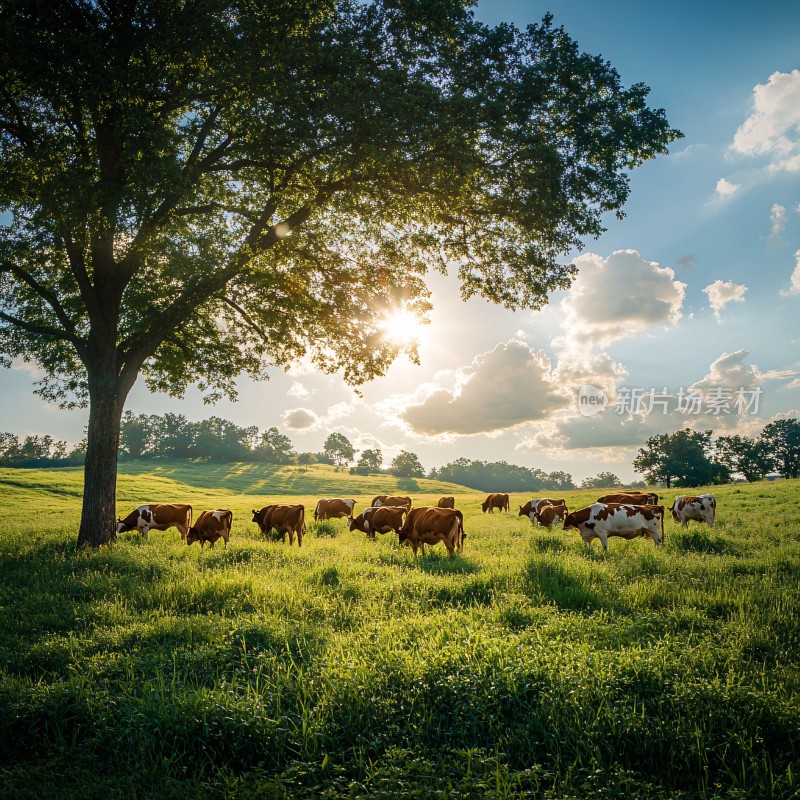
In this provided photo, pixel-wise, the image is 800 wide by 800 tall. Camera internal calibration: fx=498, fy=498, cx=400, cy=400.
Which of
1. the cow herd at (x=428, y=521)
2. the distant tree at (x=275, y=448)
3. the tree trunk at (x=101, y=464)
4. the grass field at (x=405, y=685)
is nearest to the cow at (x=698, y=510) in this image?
the cow herd at (x=428, y=521)

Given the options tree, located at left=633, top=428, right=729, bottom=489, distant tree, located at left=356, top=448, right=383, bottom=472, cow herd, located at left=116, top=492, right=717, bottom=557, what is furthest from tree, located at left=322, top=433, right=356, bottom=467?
cow herd, located at left=116, top=492, right=717, bottom=557

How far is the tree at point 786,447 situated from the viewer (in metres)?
92.2

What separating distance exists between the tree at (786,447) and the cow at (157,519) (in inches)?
4167

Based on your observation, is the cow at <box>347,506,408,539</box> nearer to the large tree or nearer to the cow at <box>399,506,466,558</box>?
the cow at <box>399,506,466,558</box>

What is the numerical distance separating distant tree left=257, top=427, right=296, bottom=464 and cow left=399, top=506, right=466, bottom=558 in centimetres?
11579


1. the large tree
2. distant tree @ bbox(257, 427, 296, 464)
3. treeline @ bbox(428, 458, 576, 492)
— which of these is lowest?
treeline @ bbox(428, 458, 576, 492)

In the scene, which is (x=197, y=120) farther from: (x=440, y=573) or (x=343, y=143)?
(x=440, y=573)

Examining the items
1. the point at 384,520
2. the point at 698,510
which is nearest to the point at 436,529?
the point at 384,520

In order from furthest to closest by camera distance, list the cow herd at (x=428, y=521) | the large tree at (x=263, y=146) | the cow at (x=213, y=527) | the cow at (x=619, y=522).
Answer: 1. the cow at (x=213, y=527)
2. the cow at (x=619, y=522)
3. the cow herd at (x=428, y=521)
4. the large tree at (x=263, y=146)

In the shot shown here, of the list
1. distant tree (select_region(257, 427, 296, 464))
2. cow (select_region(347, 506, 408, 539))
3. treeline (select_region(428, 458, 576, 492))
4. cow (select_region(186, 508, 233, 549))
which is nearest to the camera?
cow (select_region(186, 508, 233, 549))

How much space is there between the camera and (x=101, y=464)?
42.9ft

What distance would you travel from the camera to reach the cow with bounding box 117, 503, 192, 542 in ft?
58.1

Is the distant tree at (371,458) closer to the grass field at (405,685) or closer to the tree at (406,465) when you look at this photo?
the tree at (406,465)

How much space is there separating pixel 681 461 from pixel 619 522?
7878 cm
